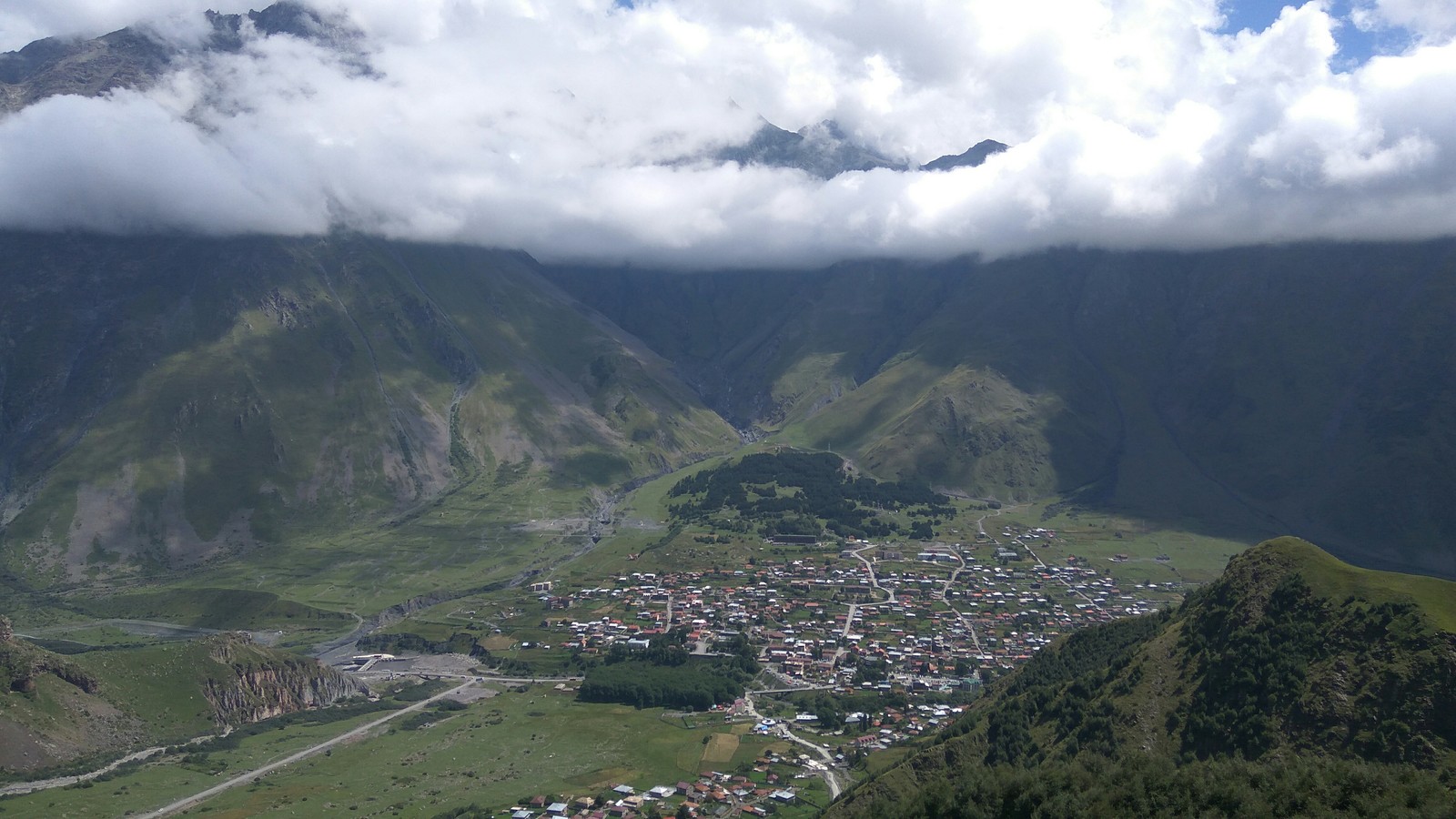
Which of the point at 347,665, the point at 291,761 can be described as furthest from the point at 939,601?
the point at 291,761

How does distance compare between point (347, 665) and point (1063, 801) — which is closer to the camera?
point (1063, 801)

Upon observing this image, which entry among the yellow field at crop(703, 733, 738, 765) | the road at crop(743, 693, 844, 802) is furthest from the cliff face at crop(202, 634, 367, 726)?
the road at crop(743, 693, 844, 802)

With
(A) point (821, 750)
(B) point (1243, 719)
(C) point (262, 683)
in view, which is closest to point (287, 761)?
(C) point (262, 683)

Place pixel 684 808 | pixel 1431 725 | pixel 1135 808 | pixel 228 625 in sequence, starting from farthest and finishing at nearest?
pixel 228 625 → pixel 684 808 → pixel 1431 725 → pixel 1135 808

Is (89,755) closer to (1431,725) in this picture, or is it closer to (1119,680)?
(1119,680)

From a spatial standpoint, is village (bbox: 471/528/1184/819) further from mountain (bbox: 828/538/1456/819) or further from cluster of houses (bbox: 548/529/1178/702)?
mountain (bbox: 828/538/1456/819)
